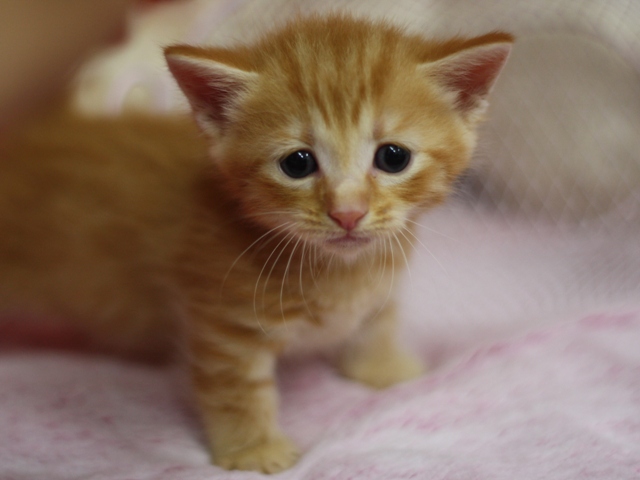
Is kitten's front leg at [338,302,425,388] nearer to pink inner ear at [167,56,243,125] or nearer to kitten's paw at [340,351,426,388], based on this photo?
kitten's paw at [340,351,426,388]

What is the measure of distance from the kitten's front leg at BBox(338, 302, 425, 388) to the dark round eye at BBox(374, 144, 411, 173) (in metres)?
0.46

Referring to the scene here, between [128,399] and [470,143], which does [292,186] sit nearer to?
[470,143]

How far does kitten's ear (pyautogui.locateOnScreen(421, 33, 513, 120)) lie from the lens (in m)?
0.93

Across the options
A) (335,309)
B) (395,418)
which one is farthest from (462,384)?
(335,309)

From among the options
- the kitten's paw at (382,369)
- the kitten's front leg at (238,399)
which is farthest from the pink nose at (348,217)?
the kitten's paw at (382,369)

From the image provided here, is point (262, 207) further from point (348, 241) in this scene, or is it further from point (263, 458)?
point (263, 458)

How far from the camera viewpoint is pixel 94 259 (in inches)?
55.8

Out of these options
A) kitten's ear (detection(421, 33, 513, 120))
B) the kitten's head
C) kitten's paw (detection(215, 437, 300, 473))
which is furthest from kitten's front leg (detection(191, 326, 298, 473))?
kitten's ear (detection(421, 33, 513, 120))

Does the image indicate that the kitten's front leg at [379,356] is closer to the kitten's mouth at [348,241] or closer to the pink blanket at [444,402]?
the pink blanket at [444,402]

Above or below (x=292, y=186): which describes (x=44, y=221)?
below

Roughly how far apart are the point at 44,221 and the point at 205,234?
54 cm

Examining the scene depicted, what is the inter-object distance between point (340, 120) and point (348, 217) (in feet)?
0.52

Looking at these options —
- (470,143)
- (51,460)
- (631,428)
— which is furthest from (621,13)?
(51,460)

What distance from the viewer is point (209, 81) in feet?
3.21
